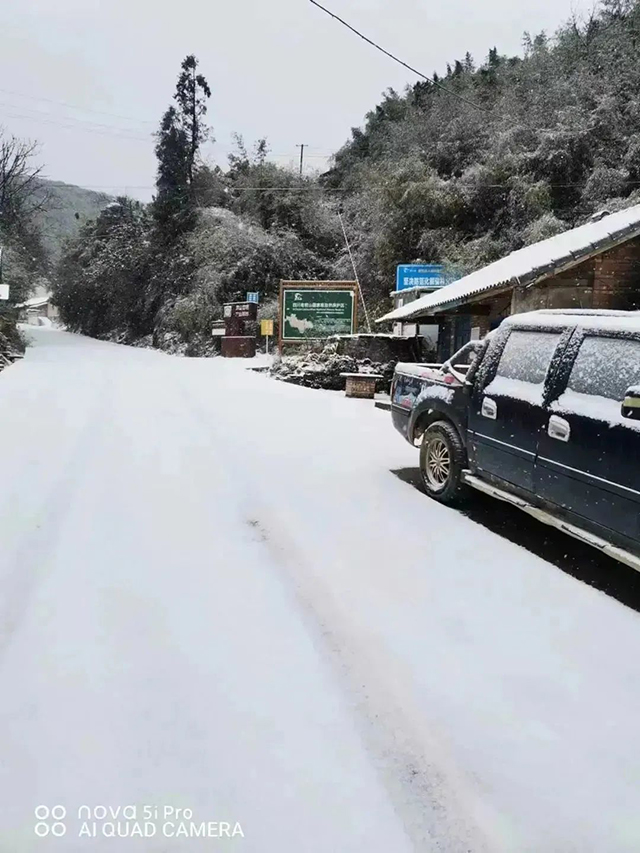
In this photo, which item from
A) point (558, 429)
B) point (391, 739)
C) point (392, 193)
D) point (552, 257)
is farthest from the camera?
point (392, 193)

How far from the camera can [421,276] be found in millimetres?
20469

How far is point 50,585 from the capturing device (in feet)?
13.9

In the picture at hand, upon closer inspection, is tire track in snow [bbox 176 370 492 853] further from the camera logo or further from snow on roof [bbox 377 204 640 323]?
snow on roof [bbox 377 204 640 323]

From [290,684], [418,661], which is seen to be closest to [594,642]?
[418,661]

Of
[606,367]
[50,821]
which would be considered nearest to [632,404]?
[606,367]

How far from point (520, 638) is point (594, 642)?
1.42ft

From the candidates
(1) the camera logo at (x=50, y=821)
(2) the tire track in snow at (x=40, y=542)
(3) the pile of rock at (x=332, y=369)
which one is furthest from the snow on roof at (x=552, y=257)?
(1) the camera logo at (x=50, y=821)

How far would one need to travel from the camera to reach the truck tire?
637 centimetres

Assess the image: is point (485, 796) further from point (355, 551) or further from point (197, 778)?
point (355, 551)

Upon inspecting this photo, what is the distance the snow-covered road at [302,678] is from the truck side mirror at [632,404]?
1.29m

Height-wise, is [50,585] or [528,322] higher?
[528,322]

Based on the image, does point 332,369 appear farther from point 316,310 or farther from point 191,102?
point 191,102

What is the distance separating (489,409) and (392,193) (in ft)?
70.5

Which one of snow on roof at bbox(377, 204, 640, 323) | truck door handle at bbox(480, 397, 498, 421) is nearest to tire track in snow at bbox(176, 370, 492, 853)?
truck door handle at bbox(480, 397, 498, 421)
